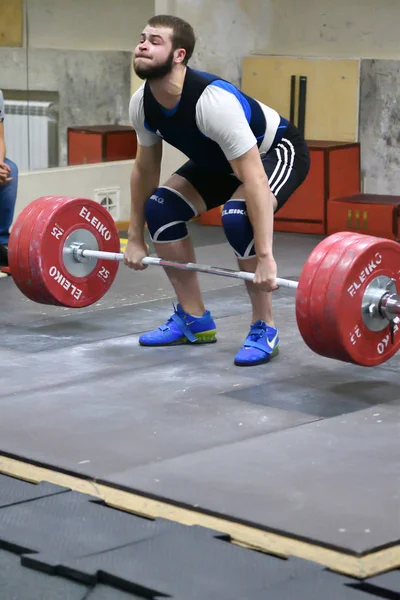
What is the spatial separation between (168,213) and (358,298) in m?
0.89

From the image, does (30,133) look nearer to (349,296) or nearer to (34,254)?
(34,254)

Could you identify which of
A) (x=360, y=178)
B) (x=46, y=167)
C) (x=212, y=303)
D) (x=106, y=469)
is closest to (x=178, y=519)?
(x=106, y=469)

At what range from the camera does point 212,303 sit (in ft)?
16.3

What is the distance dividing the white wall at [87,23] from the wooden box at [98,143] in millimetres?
488

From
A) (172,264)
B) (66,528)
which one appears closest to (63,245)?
(172,264)

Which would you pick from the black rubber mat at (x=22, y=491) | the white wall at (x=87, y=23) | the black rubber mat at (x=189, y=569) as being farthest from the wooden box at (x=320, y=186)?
the black rubber mat at (x=189, y=569)

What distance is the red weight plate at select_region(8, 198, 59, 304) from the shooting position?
4.16 meters

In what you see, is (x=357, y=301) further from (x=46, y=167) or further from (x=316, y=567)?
(x=46, y=167)

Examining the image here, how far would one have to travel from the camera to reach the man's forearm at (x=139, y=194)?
159 inches

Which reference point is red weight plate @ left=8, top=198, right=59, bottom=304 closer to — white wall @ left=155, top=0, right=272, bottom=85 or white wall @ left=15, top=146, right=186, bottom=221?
white wall @ left=15, top=146, right=186, bottom=221

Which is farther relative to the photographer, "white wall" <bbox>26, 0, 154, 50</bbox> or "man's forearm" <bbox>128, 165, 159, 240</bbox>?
"white wall" <bbox>26, 0, 154, 50</bbox>

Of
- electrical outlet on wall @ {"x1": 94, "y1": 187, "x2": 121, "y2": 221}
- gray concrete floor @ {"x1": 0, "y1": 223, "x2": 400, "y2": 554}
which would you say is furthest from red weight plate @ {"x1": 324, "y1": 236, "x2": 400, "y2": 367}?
electrical outlet on wall @ {"x1": 94, "y1": 187, "x2": 121, "y2": 221}

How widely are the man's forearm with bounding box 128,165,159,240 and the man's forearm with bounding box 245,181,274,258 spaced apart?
1.62 ft

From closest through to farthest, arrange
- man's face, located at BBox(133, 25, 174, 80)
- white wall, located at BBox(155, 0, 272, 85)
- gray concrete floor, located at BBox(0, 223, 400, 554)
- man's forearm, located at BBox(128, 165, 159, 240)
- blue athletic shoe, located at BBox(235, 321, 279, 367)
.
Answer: gray concrete floor, located at BBox(0, 223, 400, 554)
man's face, located at BBox(133, 25, 174, 80)
blue athletic shoe, located at BBox(235, 321, 279, 367)
man's forearm, located at BBox(128, 165, 159, 240)
white wall, located at BBox(155, 0, 272, 85)
